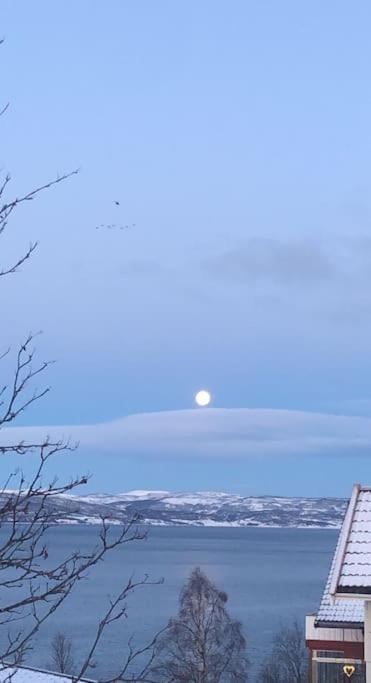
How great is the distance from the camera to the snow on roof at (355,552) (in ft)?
24.7

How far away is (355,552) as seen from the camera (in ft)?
26.0

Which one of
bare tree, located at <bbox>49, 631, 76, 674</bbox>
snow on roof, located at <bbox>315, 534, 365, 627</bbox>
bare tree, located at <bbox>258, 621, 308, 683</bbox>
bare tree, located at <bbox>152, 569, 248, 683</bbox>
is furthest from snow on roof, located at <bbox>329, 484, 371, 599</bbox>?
bare tree, located at <bbox>49, 631, 76, 674</bbox>

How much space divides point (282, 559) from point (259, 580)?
2114 inches

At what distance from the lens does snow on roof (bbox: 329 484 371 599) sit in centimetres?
754

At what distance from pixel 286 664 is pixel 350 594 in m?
44.2

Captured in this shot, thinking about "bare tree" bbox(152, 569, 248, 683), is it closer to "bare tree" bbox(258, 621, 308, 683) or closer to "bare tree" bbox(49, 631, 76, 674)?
"bare tree" bbox(258, 621, 308, 683)

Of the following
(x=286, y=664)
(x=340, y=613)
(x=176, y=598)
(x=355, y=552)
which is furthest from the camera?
(x=176, y=598)

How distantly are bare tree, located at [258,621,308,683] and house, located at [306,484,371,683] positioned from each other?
112ft

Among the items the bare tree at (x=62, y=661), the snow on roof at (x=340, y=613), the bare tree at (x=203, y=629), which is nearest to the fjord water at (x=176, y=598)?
the bare tree at (x=62, y=661)

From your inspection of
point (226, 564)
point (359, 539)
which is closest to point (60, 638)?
point (359, 539)

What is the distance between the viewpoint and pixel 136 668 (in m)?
48.4

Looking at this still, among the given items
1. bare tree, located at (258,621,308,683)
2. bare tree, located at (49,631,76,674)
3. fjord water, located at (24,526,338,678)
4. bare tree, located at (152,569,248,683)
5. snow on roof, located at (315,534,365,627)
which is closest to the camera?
snow on roof, located at (315,534,365,627)

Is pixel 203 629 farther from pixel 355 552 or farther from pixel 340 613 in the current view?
pixel 355 552

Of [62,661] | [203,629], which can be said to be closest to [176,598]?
[62,661]
